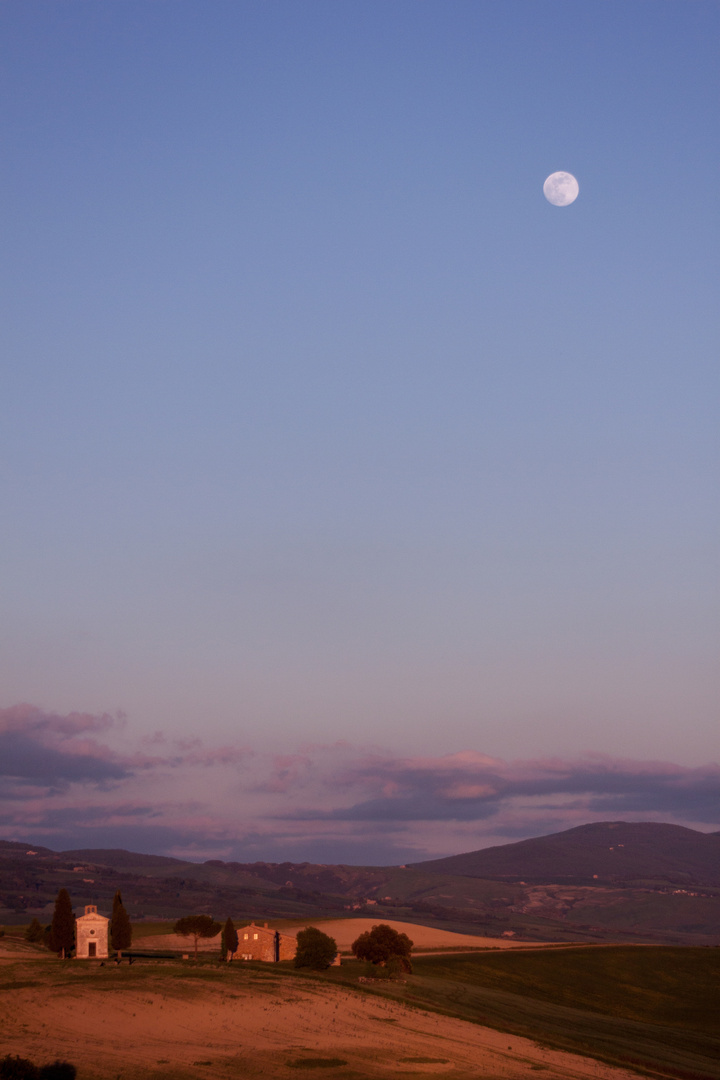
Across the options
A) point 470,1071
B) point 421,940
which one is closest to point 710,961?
point 421,940

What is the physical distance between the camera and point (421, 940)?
157m

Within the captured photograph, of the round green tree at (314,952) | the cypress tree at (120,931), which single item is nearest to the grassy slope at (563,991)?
the round green tree at (314,952)

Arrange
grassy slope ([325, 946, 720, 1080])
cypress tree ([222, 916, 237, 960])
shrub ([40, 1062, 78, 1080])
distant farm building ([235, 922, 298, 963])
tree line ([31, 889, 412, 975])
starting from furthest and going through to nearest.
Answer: distant farm building ([235, 922, 298, 963]), cypress tree ([222, 916, 237, 960]), tree line ([31, 889, 412, 975]), grassy slope ([325, 946, 720, 1080]), shrub ([40, 1062, 78, 1080])

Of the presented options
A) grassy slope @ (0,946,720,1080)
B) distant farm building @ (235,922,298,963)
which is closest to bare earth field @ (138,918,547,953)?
distant farm building @ (235,922,298,963)

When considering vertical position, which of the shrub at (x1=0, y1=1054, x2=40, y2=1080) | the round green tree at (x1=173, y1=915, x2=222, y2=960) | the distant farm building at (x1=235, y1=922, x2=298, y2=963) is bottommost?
the distant farm building at (x1=235, y1=922, x2=298, y2=963)

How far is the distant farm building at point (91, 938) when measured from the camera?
3725 inches

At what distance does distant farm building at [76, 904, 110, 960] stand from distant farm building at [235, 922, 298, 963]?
585 inches

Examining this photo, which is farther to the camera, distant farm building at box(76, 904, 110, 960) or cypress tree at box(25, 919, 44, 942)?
cypress tree at box(25, 919, 44, 942)

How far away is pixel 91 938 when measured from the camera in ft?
313

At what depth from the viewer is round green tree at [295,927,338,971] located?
310 ft

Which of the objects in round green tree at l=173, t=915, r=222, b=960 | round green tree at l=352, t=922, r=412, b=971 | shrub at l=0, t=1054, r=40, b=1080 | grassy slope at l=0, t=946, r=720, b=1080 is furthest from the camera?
round green tree at l=173, t=915, r=222, b=960

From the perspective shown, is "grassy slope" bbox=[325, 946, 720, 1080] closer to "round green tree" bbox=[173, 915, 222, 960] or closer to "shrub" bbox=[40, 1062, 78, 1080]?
"round green tree" bbox=[173, 915, 222, 960]

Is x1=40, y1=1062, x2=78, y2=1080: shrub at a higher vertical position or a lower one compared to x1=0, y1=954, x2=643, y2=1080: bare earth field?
higher

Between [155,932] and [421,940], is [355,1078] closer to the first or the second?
[155,932]
